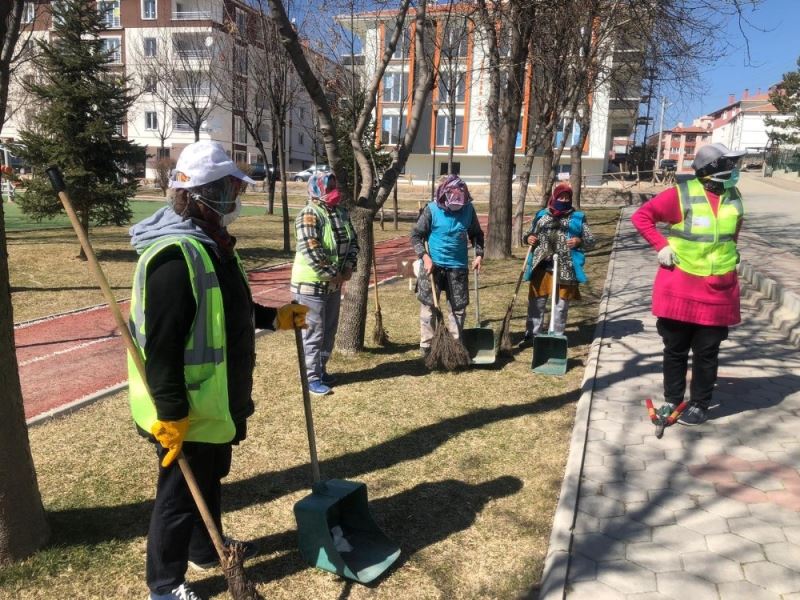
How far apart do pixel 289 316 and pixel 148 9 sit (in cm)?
4570

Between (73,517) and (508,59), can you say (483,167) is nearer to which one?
(508,59)

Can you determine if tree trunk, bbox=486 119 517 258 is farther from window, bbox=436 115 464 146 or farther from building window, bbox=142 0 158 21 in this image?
building window, bbox=142 0 158 21

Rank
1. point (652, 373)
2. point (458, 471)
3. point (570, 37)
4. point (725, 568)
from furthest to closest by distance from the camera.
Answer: point (570, 37)
point (652, 373)
point (458, 471)
point (725, 568)

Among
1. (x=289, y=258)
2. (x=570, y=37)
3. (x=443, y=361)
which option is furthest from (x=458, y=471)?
(x=289, y=258)

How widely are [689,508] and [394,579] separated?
178cm

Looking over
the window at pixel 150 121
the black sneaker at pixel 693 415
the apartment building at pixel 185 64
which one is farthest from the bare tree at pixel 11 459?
the window at pixel 150 121

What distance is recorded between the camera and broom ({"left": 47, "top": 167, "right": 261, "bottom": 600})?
2.40 metres

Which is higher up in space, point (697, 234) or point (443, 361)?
point (697, 234)

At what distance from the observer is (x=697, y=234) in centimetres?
434

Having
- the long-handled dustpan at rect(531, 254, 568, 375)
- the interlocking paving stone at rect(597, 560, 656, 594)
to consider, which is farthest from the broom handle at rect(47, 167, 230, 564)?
the long-handled dustpan at rect(531, 254, 568, 375)

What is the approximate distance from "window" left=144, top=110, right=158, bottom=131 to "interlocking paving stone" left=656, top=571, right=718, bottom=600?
47.0 m

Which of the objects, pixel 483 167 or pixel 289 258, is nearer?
pixel 289 258

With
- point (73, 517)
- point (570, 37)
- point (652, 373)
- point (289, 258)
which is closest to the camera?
point (73, 517)

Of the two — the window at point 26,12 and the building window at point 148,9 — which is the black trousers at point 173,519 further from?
the building window at point 148,9
